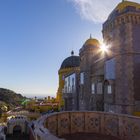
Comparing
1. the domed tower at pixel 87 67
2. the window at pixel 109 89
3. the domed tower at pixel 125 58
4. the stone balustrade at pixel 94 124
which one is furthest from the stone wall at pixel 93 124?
the domed tower at pixel 87 67

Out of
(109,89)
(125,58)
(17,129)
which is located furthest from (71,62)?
(125,58)

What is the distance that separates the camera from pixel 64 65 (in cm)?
5588

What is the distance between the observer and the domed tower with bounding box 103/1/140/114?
22587 millimetres

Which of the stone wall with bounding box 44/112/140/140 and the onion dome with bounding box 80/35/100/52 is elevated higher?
the onion dome with bounding box 80/35/100/52

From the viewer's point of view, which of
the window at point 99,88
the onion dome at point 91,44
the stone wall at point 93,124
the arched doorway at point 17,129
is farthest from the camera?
the onion dome at point 91,44

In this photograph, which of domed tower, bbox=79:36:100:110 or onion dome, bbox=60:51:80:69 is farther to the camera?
onion dome, bbox=60:51:80:69

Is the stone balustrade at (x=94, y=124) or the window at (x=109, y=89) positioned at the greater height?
the window at (x=109, y=89)

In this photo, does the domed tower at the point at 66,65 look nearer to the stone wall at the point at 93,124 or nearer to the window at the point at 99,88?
the window at the point at 99,88

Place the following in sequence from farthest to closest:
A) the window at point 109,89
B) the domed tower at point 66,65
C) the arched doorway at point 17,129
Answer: the domed tower at point 66,65 < the arched doorway at point 17,129 < the window at point 109,89

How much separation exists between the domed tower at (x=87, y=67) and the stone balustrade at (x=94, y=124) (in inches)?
753

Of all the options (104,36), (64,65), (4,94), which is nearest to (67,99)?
(64,65)

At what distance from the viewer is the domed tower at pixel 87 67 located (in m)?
33.2

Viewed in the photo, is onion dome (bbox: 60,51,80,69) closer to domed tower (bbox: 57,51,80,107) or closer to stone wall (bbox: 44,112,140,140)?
domed tower (bbox: 57,51,80,107)

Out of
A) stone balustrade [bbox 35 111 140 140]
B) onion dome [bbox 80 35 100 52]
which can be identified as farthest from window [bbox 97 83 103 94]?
stone balustrade [bbox 35 111 140 140]
